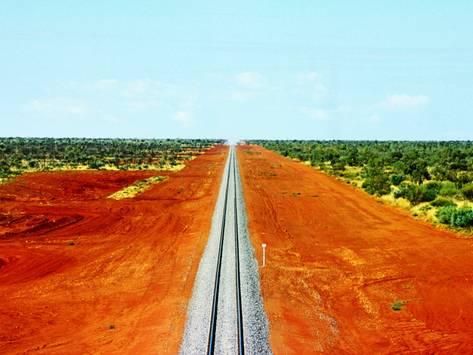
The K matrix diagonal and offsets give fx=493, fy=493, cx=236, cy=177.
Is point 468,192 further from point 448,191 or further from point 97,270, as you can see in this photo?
point 97,270

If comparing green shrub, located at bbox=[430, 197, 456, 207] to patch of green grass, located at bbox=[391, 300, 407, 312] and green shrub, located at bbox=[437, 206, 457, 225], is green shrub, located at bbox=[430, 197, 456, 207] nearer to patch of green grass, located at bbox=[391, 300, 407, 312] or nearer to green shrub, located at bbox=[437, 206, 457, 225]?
green shrub, located at bbox=[437, 206, 457, 225]

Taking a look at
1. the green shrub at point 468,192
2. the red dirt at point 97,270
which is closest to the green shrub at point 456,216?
the green shrub at point 468,192

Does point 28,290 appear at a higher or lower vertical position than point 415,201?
lower

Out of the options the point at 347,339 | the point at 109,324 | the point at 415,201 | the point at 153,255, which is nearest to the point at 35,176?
the point at 153,255

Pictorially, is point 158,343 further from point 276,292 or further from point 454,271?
point 454,271

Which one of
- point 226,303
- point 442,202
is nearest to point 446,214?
point 442,202
